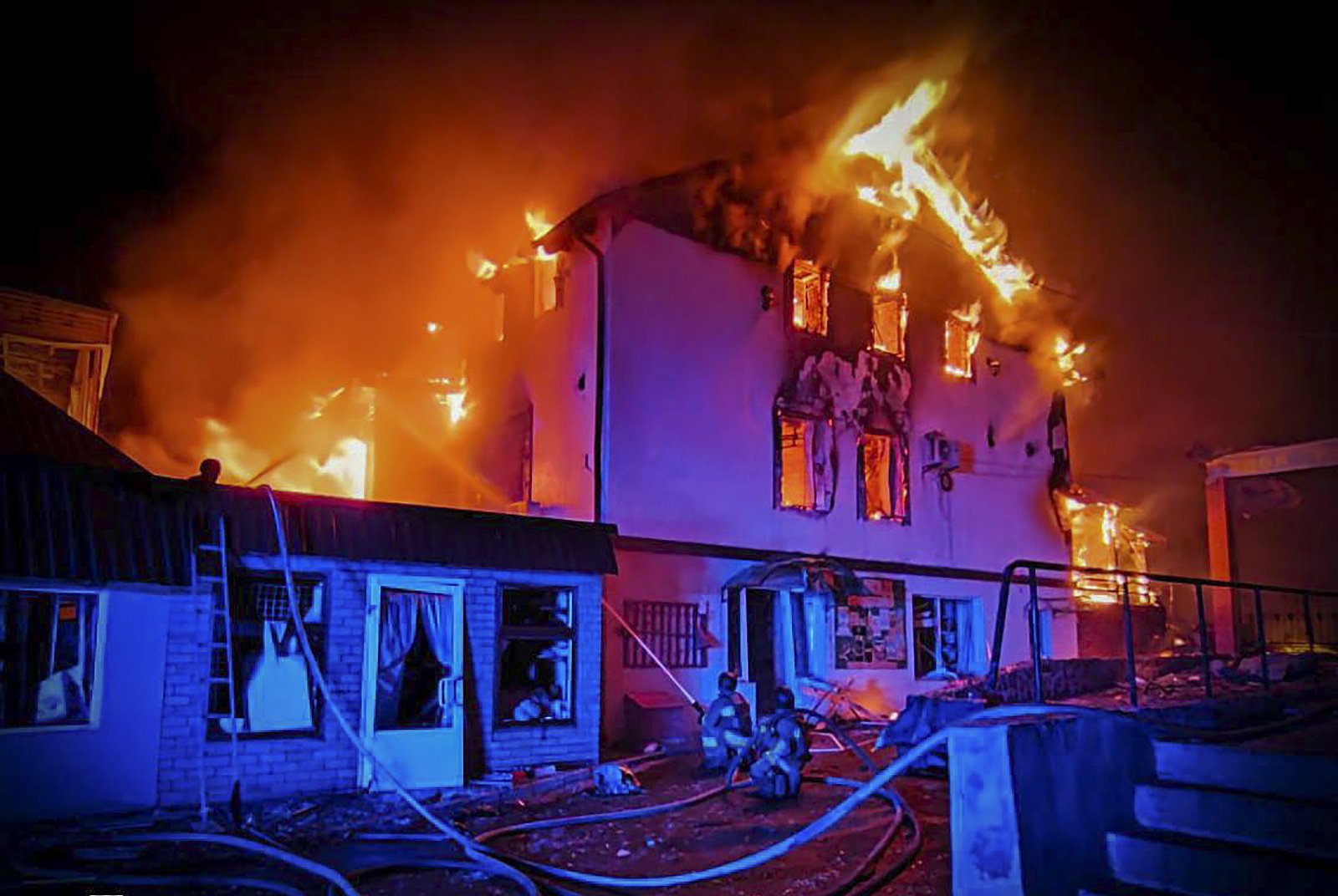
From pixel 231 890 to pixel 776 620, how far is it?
12173 mm

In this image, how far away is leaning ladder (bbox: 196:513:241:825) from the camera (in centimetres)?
920

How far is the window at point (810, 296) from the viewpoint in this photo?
18875 millimetres

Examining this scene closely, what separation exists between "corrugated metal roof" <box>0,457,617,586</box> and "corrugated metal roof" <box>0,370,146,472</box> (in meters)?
1.28

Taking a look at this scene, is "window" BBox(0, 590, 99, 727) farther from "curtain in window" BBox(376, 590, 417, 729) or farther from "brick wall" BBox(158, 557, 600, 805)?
"curtain in window" BBox(376, 590, 417, 729)

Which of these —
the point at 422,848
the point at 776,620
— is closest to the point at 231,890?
the point at 422,848

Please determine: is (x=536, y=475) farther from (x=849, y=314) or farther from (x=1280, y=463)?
(x=1280, y=463)

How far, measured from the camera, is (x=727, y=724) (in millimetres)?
11508

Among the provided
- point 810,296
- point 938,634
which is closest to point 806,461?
point 810,296

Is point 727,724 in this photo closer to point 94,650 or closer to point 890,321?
point 94,650

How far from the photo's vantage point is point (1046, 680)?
503 inches

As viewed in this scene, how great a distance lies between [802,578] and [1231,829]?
1119 cm

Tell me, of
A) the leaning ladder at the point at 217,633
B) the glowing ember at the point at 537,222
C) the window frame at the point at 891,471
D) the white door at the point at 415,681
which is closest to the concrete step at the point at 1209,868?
the white door at the point at 415,681

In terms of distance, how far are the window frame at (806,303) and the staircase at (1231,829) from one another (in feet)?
44.9

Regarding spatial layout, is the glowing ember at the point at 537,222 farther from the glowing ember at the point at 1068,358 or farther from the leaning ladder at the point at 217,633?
the glowing ember at the point at 1068,358
